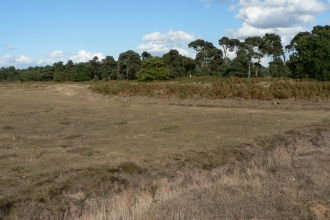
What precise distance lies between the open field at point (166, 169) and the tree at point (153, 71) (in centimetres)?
5391

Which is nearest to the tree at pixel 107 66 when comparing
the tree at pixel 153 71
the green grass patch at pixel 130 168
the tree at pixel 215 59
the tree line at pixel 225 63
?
the tree line at pixel 225 63

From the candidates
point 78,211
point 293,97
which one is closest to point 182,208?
point 78,211

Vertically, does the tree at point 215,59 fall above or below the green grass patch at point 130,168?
above

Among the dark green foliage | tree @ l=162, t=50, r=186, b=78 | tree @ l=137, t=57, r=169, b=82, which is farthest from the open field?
the dark green foliage

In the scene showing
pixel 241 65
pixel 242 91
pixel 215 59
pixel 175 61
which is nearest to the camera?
pixel 242 91

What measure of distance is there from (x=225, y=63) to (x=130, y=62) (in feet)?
91.3

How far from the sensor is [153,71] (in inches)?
2901

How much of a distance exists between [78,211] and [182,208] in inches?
113

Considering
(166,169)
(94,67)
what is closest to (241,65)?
(94,67)

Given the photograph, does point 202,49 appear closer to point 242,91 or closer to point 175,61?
point 175,61

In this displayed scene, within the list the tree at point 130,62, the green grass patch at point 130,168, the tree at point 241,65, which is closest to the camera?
the green grass patch at point 130,168

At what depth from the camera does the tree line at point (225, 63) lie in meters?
50.8

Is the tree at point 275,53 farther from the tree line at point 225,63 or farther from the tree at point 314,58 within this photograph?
the tree at point 314,58

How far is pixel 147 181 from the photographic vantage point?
10.3 meters
